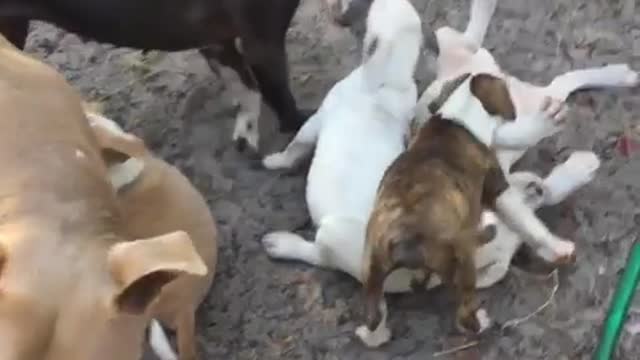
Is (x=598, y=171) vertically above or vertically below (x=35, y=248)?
below

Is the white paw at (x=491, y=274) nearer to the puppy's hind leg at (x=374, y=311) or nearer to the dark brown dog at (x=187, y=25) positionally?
the puppy's hind leg at (x=374, y=311)

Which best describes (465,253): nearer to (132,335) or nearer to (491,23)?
(132,335)

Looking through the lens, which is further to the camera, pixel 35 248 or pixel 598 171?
pixel 598 171

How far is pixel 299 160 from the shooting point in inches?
92.1

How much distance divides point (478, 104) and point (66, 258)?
0.82 m

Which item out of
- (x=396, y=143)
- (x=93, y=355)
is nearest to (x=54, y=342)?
(x=93, y=355)

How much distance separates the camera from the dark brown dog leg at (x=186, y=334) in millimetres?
1939

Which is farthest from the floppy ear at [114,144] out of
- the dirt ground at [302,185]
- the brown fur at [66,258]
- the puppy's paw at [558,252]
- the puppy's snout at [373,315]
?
the puppy's paw at [558,252]


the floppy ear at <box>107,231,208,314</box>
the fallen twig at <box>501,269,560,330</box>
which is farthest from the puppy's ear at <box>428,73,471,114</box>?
the floppy ear at <box>107,231,208,314</box>

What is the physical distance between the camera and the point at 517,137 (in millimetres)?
2174

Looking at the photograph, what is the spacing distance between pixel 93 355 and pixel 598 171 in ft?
3.64

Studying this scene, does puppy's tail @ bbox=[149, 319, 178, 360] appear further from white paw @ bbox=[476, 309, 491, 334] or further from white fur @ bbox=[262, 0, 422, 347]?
white paw @ bbox=[476, 309, 491, 334]

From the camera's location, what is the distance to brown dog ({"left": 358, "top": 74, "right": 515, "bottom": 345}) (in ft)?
6.31

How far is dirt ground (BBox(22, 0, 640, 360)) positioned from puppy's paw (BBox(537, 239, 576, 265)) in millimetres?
26
